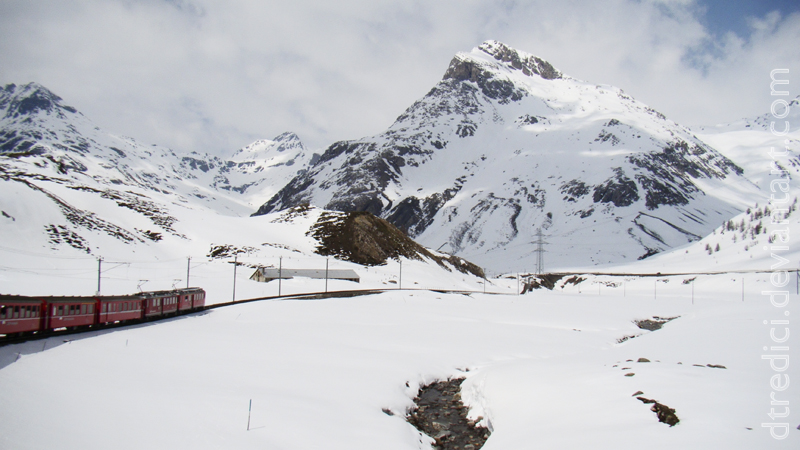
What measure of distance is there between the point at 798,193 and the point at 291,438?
15220 cm

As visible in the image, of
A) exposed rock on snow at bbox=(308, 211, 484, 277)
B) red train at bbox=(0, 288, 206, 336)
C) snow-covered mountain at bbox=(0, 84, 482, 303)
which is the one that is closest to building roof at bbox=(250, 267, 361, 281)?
snow-covered mountain at bbox=(0, 84, 482, 303)

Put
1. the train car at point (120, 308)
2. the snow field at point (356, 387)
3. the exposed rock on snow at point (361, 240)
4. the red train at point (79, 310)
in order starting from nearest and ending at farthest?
the snow field at point (356, 387) < the red train at point (79, 310) < the train car at point (120, 308) < the exposed rock on snow at point (361, 240)

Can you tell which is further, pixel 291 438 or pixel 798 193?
pixel 798 193

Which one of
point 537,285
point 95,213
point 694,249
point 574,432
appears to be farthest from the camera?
point 694,249

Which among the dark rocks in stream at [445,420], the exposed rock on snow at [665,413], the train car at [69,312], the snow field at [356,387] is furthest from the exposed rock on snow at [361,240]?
the exposed rock on snow at [665,413]

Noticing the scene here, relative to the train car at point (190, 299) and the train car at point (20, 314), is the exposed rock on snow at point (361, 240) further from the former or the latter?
the train car at point (20, 314)

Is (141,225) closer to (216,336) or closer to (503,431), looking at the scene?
(216,336)

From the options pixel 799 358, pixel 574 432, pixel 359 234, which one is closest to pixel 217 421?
pixel 574 432

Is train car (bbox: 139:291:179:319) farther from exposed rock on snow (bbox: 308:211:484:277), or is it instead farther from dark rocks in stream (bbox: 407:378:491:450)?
exposed rock on snow (bbox: 308:211:484:277)

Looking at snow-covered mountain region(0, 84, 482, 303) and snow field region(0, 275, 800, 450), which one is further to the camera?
snow-covered mountain region(0, 84, 482, 303)

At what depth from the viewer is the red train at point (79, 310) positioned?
22.7 meters

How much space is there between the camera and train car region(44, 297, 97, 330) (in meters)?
25.3

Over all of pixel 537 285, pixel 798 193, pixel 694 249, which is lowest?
pixel 537 285

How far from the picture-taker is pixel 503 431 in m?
14.0
